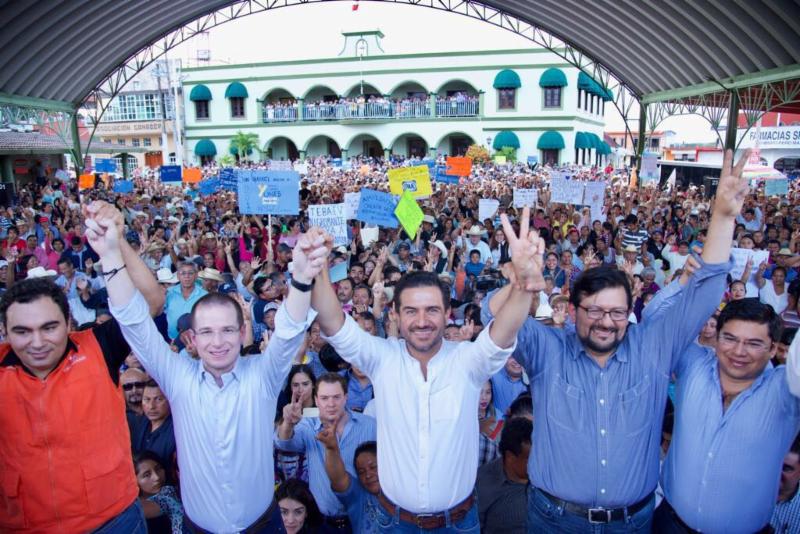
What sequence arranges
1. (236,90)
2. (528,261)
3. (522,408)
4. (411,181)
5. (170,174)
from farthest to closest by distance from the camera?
(236,90), (170,174), (411,181), (522,408), (528,261)

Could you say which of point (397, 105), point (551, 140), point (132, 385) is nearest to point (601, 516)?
point (132, 385)

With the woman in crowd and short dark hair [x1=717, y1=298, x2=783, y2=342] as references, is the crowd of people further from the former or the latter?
the woman in crowd

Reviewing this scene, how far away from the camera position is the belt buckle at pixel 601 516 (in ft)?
7.84

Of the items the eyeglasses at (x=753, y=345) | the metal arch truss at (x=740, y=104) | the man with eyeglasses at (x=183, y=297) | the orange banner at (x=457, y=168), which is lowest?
the man with eyeglasses at (x=183, y=297)

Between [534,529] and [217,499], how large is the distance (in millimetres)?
1342

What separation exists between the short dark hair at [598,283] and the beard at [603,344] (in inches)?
5.3

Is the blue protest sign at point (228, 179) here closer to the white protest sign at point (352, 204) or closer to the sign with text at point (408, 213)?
the white protest sign at point (352, 204)

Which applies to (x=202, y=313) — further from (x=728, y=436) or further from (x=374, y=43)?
(x=374, y=43)

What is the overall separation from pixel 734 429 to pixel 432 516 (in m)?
1.23

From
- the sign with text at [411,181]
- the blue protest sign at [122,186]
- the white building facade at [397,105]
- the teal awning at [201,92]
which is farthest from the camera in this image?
the teal awning at [201,92]

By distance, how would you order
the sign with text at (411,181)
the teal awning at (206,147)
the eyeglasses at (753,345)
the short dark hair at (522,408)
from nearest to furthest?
the eyeglasses at (753,345), the short dark hair at (522,408), the sign with text at (411,181), the teal awning at (206,147)

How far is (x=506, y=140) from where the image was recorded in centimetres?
3488

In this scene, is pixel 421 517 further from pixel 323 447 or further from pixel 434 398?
pixel 323 447

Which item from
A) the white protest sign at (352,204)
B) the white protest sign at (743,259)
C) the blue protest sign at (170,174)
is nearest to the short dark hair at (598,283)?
the white protest sign at (743,259)
